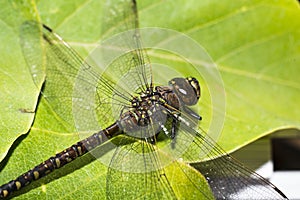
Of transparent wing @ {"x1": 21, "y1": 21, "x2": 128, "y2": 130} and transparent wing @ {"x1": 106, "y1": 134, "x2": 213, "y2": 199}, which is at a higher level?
transparent wing @ {"x1": 21, "y1": 21, "x2": 128, "y2": 130}

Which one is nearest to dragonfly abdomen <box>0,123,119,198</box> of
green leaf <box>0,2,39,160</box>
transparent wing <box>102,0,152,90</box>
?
green leaf <box>0,2,39,160</box>

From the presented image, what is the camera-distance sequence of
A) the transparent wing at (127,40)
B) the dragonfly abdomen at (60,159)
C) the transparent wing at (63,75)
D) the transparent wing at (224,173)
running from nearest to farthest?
the dragonfly abdomen at (60,159) → the transparent wing at (224,173) → the transparent wing at (63,75) → the transparent wing at (127,40)

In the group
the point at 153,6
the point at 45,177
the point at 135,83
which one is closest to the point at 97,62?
the point at 135,83

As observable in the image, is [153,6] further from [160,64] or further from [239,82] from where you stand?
[239,82]

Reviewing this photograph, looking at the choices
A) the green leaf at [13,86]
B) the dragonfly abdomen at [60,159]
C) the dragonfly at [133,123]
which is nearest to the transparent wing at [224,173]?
the dragonfly at [133,123]

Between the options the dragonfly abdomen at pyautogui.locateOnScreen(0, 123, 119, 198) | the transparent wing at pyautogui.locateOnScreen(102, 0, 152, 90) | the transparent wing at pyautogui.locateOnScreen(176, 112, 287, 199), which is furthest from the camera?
the transparent wing at pyautogui.locateOnScreen(102, 0, 152, 90)

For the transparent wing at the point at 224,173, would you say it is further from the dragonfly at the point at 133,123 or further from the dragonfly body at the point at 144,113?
the dragonfly body at the point at 144,113

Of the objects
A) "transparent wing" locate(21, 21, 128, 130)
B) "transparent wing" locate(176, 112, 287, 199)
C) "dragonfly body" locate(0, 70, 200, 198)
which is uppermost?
"transparent wing" locate(21, 21, 128, 130)

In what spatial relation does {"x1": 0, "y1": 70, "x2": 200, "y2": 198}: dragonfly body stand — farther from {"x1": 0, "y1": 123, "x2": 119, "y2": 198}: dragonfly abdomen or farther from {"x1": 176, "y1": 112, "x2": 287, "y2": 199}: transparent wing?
{"x1": 176, "y1": 112, "x2": 287, "y2": 199}: transparent wing

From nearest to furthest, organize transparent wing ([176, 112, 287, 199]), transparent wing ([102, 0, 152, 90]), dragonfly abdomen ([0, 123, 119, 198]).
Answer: dragonfly abdomen ([0, 123, 119, 198]) → transparent wing ([176, 112, 287, 199]) → transparent wing ([102, 0, 152, 90])
